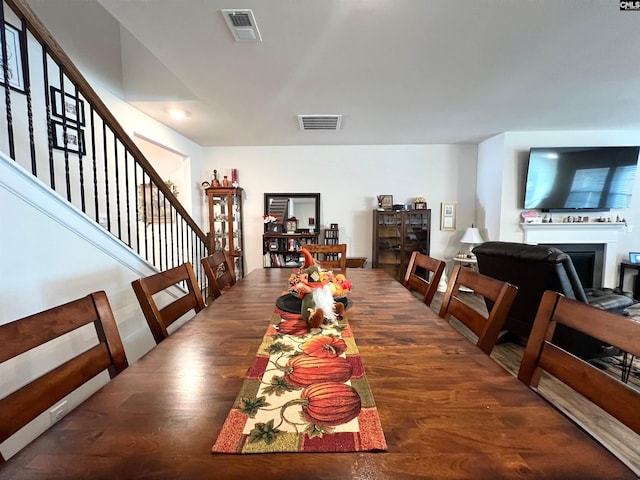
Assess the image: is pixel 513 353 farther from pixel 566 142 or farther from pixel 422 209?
pixel 566 142

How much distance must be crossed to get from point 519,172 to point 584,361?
4152mm

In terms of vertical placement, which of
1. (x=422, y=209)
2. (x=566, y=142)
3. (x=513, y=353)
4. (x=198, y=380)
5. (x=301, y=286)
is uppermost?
(x=566, y=142)

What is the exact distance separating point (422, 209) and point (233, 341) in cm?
396

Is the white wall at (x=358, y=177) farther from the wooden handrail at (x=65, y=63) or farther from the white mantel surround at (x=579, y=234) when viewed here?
the wooden handrail at (x=65, y=63)

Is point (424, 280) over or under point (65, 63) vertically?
under

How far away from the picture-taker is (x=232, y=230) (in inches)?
175

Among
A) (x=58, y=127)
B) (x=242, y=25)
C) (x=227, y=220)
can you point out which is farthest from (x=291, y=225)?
(x=242, y=25)

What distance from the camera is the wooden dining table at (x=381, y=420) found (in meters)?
0.49

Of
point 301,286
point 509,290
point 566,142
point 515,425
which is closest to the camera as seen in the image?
point 515,425

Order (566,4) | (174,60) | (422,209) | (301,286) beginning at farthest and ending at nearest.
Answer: (422,209) < (174,60) < (566,4) < (301,286)

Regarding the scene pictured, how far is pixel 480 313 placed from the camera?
1.13 meters

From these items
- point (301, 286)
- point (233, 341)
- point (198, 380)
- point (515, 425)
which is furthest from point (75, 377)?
point (515, 425)

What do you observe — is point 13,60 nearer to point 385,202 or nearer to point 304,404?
point 304,404

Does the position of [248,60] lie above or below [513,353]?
above
